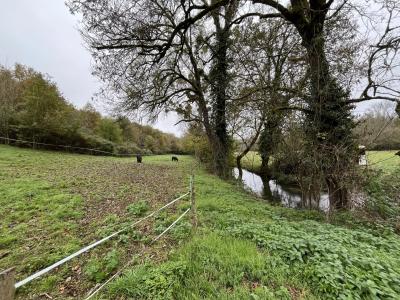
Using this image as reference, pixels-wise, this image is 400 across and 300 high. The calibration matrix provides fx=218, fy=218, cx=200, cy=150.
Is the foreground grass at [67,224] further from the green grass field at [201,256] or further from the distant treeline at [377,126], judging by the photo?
the distant treeline at [377,126]

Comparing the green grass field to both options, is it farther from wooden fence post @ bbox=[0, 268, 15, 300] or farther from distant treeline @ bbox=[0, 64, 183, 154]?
distant treeline @ bbox=[0, 64, 183, 154]

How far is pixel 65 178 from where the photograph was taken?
374 inches

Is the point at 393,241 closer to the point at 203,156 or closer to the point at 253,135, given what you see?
the point at 253,135

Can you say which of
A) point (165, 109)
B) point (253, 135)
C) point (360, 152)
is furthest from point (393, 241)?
point (165, 109)

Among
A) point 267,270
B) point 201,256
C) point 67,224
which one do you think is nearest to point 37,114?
point 67,224

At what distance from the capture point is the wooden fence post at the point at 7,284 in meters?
1.25

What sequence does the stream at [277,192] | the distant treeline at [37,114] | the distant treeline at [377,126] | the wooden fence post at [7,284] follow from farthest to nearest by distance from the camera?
the distant treeline at [37,114], the stream at [277,192], the distant treeline at [377,126], the wooden fence post at [7,284]

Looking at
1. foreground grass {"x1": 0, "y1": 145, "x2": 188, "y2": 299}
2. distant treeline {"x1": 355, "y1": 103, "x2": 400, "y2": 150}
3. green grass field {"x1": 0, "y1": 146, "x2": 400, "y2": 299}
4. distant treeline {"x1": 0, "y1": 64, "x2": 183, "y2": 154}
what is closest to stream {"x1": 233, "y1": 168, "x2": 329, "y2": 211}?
distant treeline {"x1": 355, "y1": 103, "x2": 400, "y2": 150}

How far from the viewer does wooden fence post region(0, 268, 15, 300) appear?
1.25 m

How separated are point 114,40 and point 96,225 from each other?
601 cm

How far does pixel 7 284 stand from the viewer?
130 cm

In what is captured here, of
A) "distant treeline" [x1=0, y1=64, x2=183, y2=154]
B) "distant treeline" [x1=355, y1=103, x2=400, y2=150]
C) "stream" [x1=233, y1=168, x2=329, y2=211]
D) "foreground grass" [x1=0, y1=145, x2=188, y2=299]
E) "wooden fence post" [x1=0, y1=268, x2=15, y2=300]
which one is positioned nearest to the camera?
"wooden fence post" [x1=0, y1=268, x2=15, y2=300]

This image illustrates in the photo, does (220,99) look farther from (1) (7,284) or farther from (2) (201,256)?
(1) (7,284)

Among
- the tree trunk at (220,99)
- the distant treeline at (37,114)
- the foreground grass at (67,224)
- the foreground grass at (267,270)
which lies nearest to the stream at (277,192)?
the tree trunk at (220,99)
